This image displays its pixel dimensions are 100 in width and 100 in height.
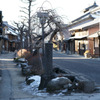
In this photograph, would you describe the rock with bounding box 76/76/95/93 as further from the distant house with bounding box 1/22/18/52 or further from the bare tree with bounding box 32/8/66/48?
the distant house with bounding box 1/22/18/52

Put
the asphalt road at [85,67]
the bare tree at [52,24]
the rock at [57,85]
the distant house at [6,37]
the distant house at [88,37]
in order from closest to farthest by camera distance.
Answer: the rock at [57,85]
the asphalt road at [85,67]
the bare tree at [52,24]
the distant house at [88,37]
the distant house at [6,37]

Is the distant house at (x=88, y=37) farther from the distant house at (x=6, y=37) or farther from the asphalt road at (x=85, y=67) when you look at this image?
the distant house at (x=6, y=37)

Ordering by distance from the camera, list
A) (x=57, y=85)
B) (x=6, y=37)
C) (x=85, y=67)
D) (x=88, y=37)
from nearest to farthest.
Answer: (x=57, y=85) < (x=85, y=67) < (x=88, y=37) < (x=6, y=37)

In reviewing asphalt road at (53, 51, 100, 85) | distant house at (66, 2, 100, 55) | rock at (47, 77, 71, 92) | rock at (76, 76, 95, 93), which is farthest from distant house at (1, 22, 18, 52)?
rock at (76, 76, 95, 93)

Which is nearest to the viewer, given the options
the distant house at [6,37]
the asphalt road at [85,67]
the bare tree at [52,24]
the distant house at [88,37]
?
the asphalt road at [85,67]

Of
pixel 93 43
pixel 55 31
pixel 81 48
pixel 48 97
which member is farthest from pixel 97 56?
pixel 48 97

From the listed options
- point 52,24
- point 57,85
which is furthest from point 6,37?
point 57,85

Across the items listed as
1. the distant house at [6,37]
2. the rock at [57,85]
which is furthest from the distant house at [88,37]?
the rock at [57,85]

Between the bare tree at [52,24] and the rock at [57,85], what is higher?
the bare tree at [52,24]

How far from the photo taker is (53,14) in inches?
679

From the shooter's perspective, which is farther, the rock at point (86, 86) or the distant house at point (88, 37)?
the distant house at point (88, 37)

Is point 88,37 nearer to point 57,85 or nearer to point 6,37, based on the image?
point 57,85

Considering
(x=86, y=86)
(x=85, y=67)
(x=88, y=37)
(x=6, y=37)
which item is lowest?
(x=85, y=67)

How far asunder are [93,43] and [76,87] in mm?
24098
